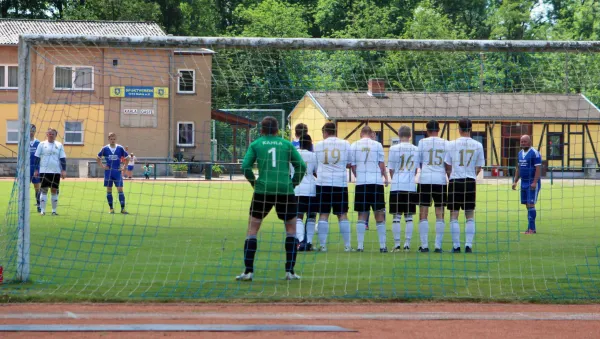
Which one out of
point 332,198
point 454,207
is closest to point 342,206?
point 332,198

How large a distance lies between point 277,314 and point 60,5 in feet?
214

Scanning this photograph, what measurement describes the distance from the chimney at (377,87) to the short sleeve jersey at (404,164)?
89cm

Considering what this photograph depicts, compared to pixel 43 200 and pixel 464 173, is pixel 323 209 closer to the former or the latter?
pixel 464 173

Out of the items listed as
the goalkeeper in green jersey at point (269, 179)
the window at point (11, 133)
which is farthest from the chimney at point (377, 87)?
the window at point (11, 133)

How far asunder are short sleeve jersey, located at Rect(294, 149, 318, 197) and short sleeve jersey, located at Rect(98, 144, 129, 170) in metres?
8.07

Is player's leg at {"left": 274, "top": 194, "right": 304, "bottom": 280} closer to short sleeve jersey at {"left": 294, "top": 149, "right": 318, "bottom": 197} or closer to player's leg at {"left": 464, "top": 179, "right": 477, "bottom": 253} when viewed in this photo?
short sleeve jersey at {"left": 294, "top": 149, "right": 318, "bottom": 197}

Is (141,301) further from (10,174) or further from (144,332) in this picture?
(10,174)

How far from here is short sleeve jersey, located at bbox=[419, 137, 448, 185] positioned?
1291 cm

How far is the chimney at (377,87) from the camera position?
12.5 m

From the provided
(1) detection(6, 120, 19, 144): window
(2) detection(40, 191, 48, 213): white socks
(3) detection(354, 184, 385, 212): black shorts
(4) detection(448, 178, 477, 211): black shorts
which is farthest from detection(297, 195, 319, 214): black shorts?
(1) detection(6, 120, 19, 144): window

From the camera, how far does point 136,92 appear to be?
44.6 ft

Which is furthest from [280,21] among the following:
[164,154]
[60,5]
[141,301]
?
[141,301]

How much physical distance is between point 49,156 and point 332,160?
27.9ft

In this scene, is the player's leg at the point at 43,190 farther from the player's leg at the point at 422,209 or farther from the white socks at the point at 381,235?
the player's leg at the point at 422,209
